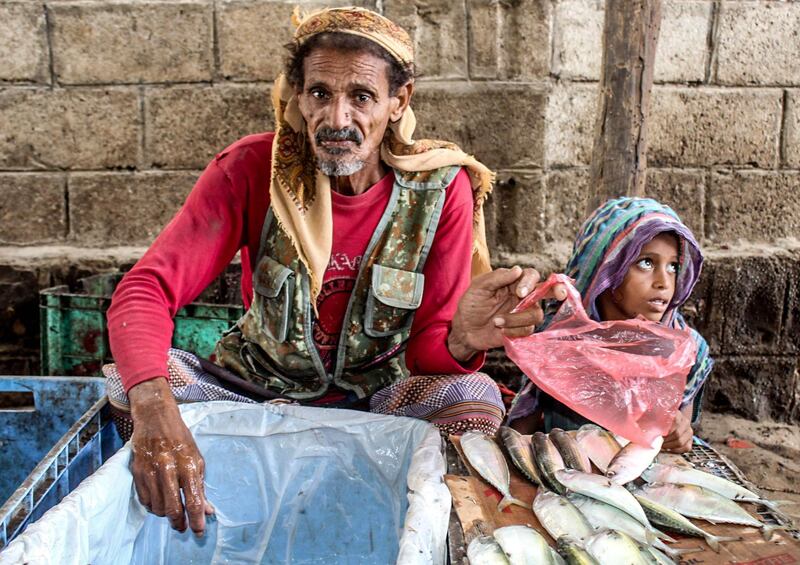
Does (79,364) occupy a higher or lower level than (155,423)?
lower

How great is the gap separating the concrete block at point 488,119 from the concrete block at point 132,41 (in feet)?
4.55

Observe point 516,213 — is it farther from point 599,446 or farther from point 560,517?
point 560,517

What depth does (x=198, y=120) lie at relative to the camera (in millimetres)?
4367

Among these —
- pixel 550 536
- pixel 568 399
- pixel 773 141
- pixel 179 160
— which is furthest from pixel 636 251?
pixel 179 160

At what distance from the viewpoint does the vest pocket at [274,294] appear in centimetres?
259

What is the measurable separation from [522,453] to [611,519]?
0.32 meters

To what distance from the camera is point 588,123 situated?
4457 millimetres

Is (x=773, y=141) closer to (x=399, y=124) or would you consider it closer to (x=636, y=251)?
(x=636, y=251)

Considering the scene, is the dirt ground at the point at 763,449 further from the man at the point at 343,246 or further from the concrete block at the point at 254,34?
the concrete block at the point at 254,34

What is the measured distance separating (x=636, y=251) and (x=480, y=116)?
2009mm

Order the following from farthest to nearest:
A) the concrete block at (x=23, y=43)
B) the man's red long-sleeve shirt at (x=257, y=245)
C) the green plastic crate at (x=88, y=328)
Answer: the concrete block at (x=23, y=43)
the green plastic crate at (x=88, y=328)
the man's red long-sleeve shirt at (x=257, y=245)

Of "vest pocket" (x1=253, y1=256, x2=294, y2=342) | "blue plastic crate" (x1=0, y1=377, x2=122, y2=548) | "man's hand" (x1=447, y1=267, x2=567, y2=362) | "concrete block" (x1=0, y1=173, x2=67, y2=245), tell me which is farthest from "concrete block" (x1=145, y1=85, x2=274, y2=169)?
"man's hand" (x1=447, y1=267, x2=567, y2=362)

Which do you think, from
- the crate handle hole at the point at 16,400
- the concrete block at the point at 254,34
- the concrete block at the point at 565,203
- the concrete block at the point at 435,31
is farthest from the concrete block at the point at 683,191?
the crate handle hole at the point at 16,400

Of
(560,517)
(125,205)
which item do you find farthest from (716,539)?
(125,205)
